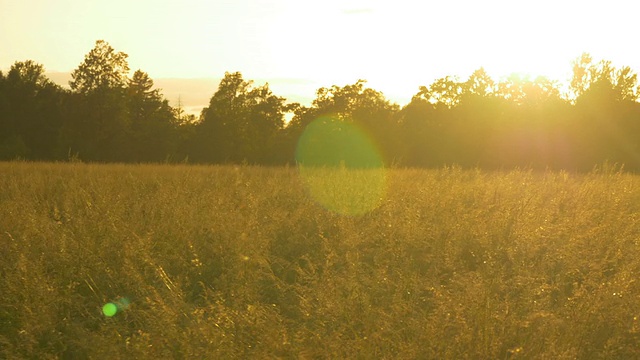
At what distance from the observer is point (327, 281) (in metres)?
5.11

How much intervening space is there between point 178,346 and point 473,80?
54.7m

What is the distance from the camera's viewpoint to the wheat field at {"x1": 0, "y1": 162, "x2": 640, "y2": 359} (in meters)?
4.22

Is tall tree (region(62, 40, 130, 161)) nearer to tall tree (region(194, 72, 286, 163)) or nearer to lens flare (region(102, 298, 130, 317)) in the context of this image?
tall tree (region(194, 72, 286, 163))

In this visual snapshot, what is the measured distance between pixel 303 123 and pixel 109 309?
49407mm

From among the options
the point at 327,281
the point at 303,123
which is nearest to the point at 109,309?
the point at 327,281

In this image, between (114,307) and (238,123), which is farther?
(238,123)

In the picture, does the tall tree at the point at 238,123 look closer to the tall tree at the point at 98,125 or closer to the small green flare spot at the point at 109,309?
the tall tree at the point at 98,125

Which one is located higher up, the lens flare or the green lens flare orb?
the green lens flare orb

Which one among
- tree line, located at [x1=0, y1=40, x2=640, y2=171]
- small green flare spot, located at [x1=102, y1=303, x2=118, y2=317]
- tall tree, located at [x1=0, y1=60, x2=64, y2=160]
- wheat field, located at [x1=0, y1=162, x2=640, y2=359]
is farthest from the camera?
tall tree, located at [x1=0, y1=60, x2=64, y2=160]

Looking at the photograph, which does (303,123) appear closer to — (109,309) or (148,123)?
(148,123)

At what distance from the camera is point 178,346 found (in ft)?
14.3

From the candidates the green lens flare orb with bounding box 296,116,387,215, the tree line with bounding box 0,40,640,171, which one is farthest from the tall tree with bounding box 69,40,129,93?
the green lens flare orb with bounding box 296,116,387,215

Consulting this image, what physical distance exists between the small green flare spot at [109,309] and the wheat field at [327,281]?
0.03 metres

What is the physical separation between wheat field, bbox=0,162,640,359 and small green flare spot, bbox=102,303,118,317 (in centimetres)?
3
